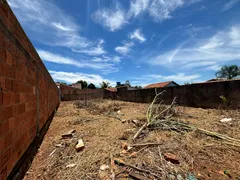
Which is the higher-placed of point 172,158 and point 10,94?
point 10,94

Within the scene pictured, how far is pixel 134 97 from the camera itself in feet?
33.8

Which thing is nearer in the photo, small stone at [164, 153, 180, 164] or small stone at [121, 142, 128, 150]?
small stone at [164, 153, 180, 164]

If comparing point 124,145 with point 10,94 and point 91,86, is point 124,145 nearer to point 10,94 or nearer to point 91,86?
point 10,94

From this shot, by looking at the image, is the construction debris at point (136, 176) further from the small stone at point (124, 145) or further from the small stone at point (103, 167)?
the small stone at point (124, 145)

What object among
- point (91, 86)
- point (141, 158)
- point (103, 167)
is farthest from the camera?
point (91, 86)

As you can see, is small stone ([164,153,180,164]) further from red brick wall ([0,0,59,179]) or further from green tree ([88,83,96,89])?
green tree ([88,83,96,89])

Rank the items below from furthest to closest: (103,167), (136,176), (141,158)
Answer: (141,158)
(103,167)
(136,176)

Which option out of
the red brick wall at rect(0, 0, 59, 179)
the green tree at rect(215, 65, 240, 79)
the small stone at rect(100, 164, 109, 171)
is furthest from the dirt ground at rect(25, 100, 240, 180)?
the green tree at rect(215, 65, 240, 79)

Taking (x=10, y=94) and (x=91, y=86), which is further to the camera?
(x=91, y=86)

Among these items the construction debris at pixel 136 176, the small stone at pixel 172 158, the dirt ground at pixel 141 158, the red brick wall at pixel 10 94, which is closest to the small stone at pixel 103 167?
the dirt ground at pixel 141 158

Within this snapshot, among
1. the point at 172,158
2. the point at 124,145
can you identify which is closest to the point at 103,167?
the point at 124,145

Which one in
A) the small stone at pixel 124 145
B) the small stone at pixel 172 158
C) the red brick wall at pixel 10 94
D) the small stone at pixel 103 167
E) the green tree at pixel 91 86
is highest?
the green tree at pixel 91 86

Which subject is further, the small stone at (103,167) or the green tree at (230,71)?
the green tree at (230,71)

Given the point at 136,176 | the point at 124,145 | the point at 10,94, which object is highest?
the point at 10,94
